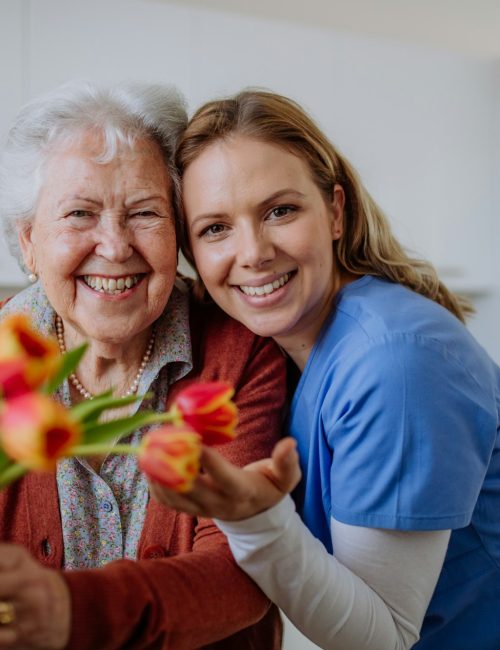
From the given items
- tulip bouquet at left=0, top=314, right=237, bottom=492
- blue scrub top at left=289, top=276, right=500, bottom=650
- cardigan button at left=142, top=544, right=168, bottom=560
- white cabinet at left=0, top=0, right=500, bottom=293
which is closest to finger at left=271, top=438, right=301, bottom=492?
tulip bouquet at left=0, top=314, right=237, bottom=492

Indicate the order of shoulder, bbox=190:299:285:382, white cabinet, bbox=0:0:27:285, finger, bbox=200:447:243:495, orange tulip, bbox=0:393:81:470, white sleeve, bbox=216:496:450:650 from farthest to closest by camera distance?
white cabinet, bbox=0:0:27:285 < shoulder, bbox=190:299:285:382 < white sleeve, bbox=216:496:450:650 < finger, bbox=200:447:243:495 < orange tulip, bbox=0:393:81:470

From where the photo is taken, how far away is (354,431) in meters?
1.05

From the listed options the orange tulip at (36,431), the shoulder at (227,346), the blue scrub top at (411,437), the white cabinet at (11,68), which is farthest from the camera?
the white cabinet at (11,68)

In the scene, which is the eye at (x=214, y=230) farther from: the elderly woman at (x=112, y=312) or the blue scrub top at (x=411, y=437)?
the blue scrub top at (x=411, y=437)

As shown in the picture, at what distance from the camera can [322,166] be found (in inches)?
49.6

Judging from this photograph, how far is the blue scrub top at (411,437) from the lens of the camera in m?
1.01

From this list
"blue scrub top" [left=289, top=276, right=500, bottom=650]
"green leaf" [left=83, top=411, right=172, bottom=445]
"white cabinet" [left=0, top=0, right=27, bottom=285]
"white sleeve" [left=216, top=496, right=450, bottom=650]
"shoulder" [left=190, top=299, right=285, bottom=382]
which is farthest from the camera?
"white cabinet" [left=0, top=0, right=27, bottom=285]

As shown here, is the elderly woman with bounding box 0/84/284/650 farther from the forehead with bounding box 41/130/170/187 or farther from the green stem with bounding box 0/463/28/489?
the green stem with bounding box 0/463/28/489

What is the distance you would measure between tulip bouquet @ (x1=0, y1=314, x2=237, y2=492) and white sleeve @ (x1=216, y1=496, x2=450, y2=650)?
0.97 ft

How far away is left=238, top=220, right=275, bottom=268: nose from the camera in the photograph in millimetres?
1157

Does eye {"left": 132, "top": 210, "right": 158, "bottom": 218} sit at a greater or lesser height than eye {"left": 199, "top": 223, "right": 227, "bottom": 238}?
greater

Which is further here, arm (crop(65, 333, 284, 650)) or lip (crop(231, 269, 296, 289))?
lip (crop(231, 269, 296, 289))

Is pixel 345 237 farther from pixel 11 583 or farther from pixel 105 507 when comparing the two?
pixel 11 583

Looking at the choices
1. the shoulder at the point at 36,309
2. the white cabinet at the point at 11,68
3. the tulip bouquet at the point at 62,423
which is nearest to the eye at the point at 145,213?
the shoulder at the point at 36,309
